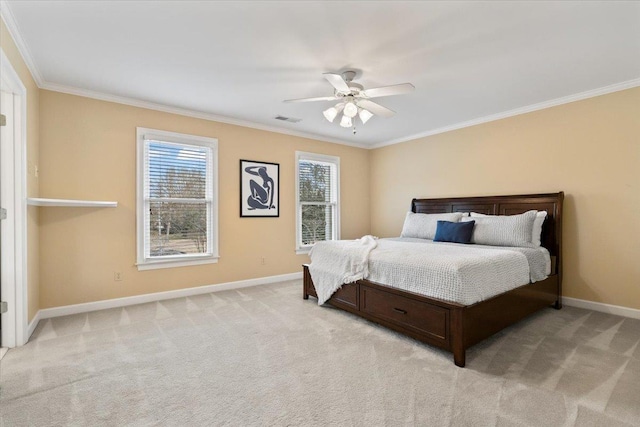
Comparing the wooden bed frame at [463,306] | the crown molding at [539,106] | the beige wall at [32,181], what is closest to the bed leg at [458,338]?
the wooden bed frame at [463,306]

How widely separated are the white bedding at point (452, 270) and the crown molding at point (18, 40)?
3303mm

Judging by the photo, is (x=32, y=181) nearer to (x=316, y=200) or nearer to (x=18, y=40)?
(x=18, y=40)

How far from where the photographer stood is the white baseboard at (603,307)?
3290 millimetres

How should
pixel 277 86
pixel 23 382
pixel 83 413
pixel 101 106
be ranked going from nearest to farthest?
pixel 83 413 → pixel 23 382 → pixel 277 86 → pixel 101 106

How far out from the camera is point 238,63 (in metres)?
2.87

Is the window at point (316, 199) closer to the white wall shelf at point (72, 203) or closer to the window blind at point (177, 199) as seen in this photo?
the window blind at point (177, 199)

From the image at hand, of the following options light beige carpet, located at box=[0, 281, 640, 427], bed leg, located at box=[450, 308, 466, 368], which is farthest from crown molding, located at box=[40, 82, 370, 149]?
bed leg, located at box=[450, 308, 466, 368]

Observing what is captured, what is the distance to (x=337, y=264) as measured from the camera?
350 cm

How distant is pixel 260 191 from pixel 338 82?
8.42 feet

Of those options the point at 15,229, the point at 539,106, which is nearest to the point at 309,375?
the point at 15,229

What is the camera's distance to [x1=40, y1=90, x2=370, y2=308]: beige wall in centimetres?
336

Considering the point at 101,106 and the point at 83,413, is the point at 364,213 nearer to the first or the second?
the point at 101,106

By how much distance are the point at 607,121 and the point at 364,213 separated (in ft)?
12.4

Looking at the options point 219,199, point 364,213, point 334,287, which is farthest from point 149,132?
point 364,213
